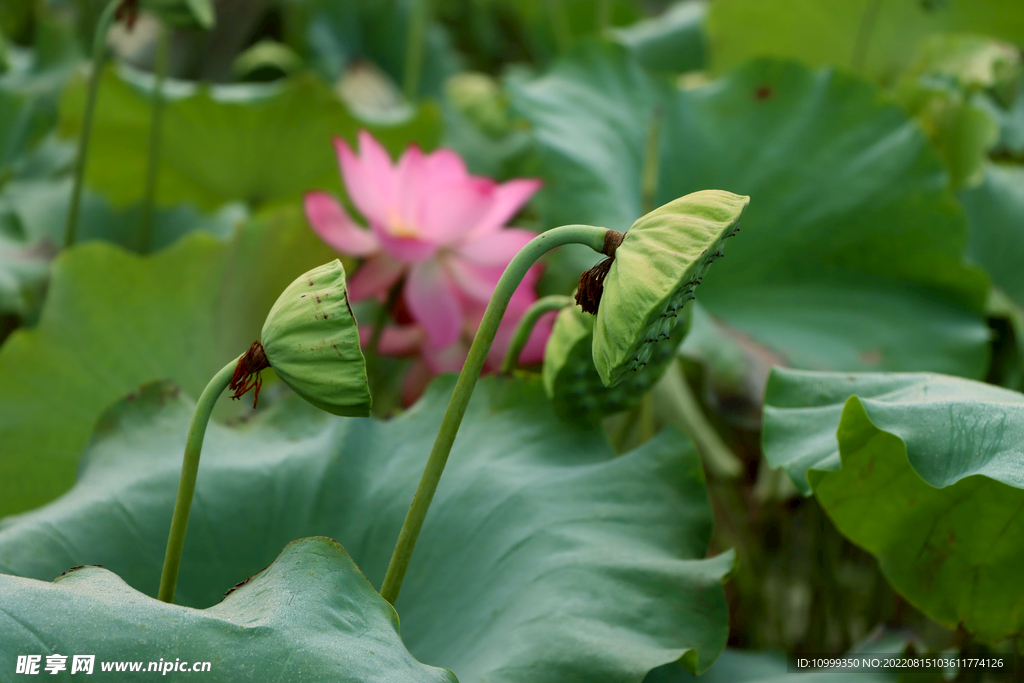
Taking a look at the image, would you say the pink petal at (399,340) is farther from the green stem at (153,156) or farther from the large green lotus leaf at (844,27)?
the large green lotus leaf at (844,27)

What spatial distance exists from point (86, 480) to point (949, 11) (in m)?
1.20

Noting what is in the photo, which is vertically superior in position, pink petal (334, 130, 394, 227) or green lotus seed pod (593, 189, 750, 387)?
green lotus seed pod (593, 189, 750, 387)

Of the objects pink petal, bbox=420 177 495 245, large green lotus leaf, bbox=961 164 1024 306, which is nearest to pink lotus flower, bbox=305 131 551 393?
pink petal, bbox=420 177 495 245

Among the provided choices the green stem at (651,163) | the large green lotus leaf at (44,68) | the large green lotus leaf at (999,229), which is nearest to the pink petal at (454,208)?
the green stem at (651,163)

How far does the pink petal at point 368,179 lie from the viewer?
0.59 m

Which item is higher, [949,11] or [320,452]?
[949,11]

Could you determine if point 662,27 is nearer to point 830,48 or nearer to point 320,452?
point 830,48

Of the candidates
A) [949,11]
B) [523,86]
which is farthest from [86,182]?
[949,11]

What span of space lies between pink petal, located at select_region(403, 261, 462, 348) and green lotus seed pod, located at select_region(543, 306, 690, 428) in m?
0.15

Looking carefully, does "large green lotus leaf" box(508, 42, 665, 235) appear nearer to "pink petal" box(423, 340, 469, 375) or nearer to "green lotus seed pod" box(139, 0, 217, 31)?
"pink petal" box(423, 340, 469, 375)

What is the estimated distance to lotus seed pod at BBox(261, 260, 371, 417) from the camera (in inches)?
11.6

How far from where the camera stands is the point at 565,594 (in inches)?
15.4

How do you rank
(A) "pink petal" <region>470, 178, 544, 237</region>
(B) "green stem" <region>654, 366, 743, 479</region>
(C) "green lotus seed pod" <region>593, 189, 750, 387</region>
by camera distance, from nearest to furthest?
(C) "green lotus seed pod" <region>593, 189, 750, 387</region>
(A) "pink petal" <region>470, 178, 544, 237</region>
(B) "green stem" <region>654, 366, 743, 479</region>

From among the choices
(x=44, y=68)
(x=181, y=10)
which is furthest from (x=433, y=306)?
(x=44, y=68)
